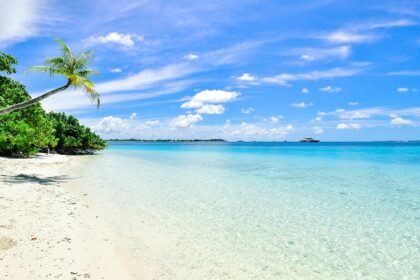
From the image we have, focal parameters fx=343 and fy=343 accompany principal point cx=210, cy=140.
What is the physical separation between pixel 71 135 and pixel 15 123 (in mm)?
19333

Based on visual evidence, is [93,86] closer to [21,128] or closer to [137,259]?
[137,259]

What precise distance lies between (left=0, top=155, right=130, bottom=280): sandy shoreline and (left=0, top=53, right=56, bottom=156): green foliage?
Result: 12011 millimetres

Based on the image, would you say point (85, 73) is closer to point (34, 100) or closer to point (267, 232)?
point (34, 100)

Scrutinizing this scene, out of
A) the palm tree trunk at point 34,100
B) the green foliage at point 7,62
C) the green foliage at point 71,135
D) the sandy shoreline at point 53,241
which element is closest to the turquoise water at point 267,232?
the sandy shoreline at point 53,241

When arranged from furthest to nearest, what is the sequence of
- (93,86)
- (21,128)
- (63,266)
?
(21,128)
(93,86)
(63,266)

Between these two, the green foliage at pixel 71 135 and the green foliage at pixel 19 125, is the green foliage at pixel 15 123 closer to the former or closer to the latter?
the green foliage at pixel 19 125

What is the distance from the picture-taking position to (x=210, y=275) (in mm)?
5438

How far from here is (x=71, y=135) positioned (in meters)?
43.9

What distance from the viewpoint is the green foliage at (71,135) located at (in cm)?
4231

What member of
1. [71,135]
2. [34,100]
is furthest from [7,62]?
[71,135]

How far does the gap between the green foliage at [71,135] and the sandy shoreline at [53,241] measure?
3315 cm

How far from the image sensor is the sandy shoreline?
5.15 metres

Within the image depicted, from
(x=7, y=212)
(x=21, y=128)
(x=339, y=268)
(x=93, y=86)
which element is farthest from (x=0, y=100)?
(x=339, y=268)

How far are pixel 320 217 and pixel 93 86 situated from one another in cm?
1043
